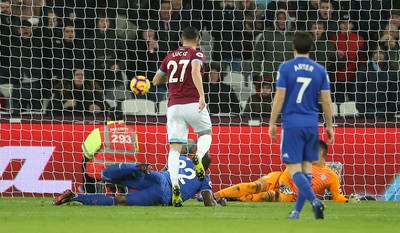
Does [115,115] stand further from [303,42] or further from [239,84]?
[303,42]

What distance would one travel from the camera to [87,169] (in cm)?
1423

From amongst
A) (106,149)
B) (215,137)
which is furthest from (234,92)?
(106,149)

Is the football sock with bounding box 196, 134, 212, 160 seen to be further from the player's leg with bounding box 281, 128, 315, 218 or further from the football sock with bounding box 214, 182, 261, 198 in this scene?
the player's leg with bounding box 281, 128, 315, 218

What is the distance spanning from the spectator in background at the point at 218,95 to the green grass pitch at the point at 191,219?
374 cm

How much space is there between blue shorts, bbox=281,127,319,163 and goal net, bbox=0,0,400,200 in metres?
5.18

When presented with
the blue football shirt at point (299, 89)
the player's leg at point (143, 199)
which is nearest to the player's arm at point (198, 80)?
the player's leg at point (143, 199)

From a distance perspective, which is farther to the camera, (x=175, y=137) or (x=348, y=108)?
(x=348, y=108)

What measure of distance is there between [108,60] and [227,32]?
2088 millimetres

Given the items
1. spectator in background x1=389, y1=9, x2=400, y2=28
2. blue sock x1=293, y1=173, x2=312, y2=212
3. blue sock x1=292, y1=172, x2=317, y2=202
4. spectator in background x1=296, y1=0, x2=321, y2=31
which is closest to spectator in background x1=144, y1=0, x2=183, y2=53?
spectator in background x1=296, y1=0, x2=321, y2=31

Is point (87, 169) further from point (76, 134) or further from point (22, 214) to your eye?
point (22, 214)

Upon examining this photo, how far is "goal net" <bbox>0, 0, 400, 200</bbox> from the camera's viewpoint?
14.4m

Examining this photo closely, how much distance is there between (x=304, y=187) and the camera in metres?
8.95

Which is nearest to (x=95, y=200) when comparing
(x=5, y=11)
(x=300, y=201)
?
(x=300, y=201)

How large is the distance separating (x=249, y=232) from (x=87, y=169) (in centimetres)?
Result: 671
